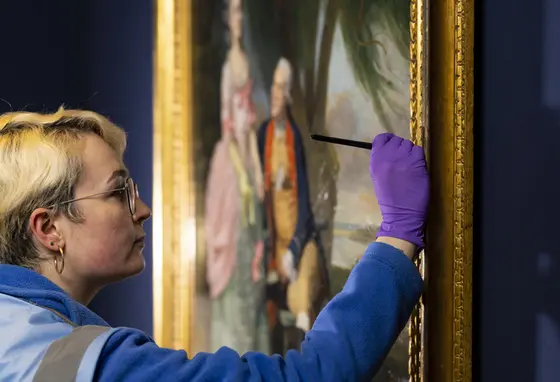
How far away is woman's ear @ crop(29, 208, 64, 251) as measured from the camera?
1212 millimetres

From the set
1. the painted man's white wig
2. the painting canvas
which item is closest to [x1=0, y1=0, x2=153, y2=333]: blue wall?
the painting canvas

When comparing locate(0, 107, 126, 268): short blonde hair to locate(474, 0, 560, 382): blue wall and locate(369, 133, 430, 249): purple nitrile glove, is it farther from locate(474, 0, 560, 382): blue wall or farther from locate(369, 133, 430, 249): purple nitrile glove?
locate(474, 0, 560, 382): blue wall

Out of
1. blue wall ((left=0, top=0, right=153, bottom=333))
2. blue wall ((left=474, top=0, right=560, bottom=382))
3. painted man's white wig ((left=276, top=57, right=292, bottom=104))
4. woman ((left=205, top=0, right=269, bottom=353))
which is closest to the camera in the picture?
blue wall ((left=474, top=0, right=560, bottom=382))

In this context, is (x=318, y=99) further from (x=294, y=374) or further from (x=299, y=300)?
(x=294, y=374)

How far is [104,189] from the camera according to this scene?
1242 millimetres

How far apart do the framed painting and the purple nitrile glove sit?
3cm

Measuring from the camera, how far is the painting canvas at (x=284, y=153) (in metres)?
1.29

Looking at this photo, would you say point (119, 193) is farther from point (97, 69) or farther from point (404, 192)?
point (97, 69)

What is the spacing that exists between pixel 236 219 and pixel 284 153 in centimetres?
24

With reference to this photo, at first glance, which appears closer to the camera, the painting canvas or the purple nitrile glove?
the purple nitrile glove

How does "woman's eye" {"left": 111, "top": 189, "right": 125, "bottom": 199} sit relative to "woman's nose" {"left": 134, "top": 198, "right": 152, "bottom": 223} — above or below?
above

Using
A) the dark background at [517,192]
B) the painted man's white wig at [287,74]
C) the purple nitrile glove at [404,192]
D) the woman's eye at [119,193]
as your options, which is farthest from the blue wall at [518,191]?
the woman's eye at [119,193]

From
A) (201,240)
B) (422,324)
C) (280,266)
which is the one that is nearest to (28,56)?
(201,240)

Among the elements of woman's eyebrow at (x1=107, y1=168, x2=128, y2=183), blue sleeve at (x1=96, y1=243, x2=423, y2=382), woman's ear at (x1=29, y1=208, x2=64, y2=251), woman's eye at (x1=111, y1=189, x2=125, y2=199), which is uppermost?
woman's eyebrow at (x1=107, y1=168, x2=128, y2=183)
